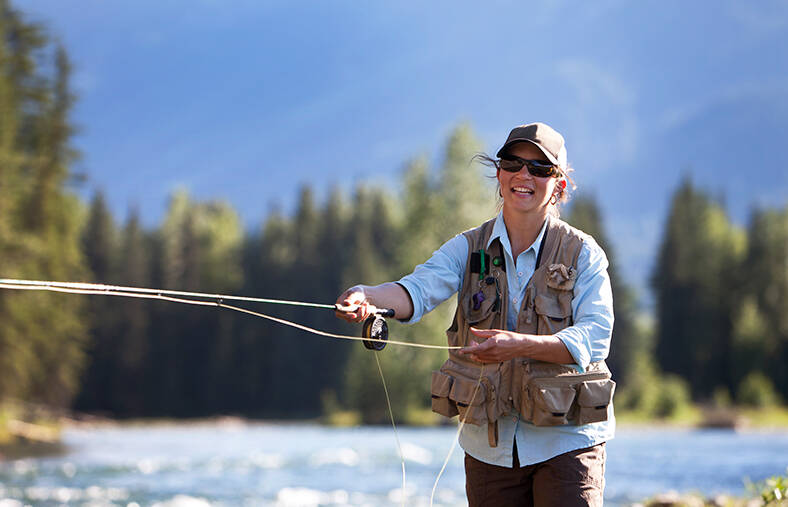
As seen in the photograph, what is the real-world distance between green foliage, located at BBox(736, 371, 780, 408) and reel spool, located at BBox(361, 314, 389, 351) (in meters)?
41.2

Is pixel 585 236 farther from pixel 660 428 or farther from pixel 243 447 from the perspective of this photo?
pixel 660 428

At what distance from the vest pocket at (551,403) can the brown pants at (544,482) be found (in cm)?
16

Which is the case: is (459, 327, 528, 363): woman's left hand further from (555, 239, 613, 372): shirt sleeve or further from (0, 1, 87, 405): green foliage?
(0, 1, 87, 405): green foliage

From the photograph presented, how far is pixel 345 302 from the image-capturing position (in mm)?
3920

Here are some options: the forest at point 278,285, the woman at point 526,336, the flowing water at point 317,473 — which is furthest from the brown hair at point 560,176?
the forest at point 278,285

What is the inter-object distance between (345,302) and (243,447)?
2500 cm

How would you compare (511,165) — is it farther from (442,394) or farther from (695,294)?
(695,294)

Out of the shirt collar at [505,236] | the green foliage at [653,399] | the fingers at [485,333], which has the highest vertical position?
the shirt collar at [505,236]

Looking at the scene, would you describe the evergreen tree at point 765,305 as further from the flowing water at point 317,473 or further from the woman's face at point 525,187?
the woman's face at point 525,187

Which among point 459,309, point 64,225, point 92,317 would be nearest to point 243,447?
point 64,225

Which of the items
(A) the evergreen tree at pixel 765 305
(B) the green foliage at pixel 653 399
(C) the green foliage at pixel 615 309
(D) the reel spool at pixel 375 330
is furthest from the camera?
(C) the green foliage at pixel 615 309

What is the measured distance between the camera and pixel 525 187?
13.6ft

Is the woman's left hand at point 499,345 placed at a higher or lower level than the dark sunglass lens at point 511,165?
lower

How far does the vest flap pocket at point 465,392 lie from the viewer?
13.3 ft
